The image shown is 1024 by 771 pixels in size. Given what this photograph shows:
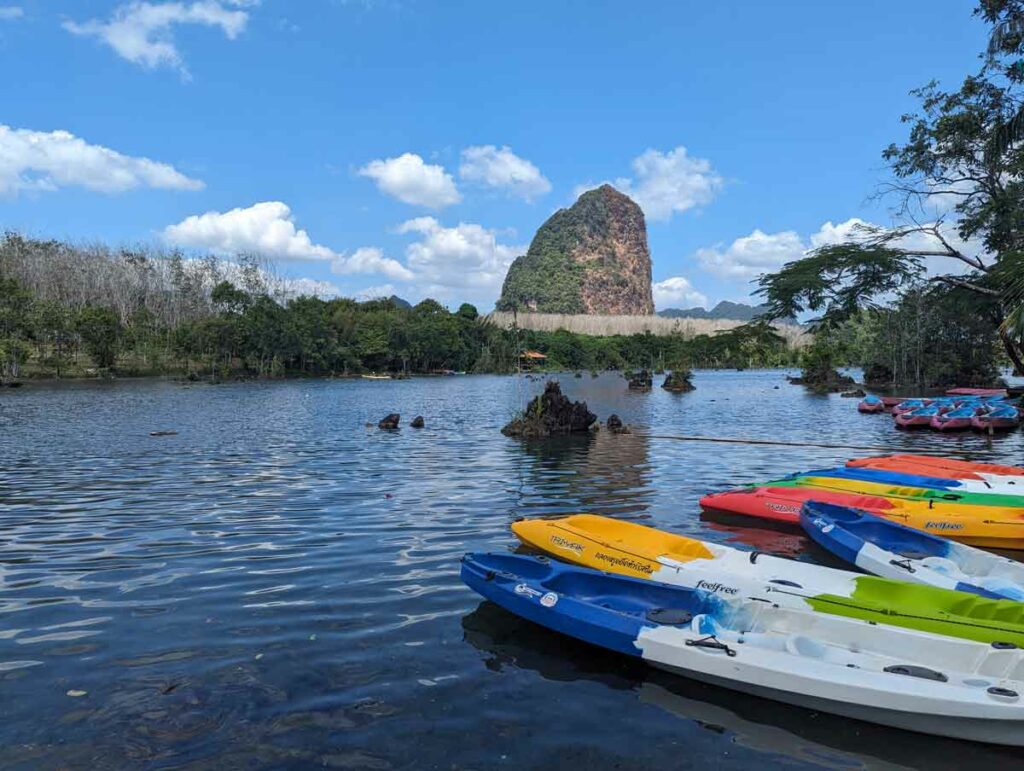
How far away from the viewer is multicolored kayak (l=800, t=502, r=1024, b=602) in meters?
7.97

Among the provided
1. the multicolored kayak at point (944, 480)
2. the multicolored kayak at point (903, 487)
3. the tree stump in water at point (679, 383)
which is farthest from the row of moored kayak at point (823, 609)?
the tree stump in water at point (679, 383)

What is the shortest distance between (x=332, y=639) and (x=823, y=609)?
5.09 metres

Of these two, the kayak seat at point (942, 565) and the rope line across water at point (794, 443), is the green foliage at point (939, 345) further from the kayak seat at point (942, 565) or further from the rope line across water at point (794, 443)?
the kayak seat at point (942, 565)

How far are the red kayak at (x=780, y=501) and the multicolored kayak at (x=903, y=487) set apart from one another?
0.67m

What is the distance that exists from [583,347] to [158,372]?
79.7m

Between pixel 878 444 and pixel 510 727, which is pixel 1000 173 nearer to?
pixel 878 444

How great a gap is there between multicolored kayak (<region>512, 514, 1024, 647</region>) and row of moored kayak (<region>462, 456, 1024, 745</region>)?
0.7 inches

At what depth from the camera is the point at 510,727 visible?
5723 millimetres

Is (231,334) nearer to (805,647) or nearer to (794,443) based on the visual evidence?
(794,443)

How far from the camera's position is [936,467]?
16359mm

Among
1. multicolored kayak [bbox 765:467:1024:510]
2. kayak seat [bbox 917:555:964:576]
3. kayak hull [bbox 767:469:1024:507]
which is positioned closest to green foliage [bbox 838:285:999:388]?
multicolored kayak [bbox 765:467:1024:510]

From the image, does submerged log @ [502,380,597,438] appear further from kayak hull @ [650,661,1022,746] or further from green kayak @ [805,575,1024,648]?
kayak hull @ [650,661,1022,746]

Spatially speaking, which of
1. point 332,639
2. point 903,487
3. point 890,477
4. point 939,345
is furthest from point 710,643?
point 939,345

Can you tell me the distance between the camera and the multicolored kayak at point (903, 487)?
12523 mm
